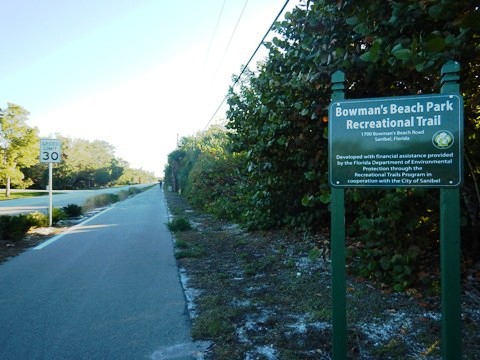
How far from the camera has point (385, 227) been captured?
494 cm

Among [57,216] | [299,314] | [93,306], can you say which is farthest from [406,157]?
[57,216]

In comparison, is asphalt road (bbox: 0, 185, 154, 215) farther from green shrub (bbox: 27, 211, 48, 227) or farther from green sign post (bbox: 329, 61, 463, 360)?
green sign post (bbox: 329, 61, 463, 360)

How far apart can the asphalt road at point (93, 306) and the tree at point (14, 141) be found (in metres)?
43.8

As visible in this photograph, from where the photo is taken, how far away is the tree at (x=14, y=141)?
1834 inches

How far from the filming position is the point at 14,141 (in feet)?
156

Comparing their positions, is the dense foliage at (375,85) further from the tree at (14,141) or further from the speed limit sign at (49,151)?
the tree at (14,141)

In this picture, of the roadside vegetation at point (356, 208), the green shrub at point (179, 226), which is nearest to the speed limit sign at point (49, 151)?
the green shrub at point (179, 226)

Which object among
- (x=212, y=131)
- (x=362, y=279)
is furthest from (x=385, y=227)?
(x=212, y=131)

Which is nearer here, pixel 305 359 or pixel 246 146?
pixel 305 359

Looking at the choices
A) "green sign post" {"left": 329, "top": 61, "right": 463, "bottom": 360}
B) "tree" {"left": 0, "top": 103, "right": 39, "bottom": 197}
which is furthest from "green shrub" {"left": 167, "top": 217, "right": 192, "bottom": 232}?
"tree" {"left": 0, "top": 103, "right": 39, "bottom": 197}

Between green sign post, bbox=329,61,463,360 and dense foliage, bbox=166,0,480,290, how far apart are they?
442 mm

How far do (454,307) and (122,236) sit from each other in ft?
32.5

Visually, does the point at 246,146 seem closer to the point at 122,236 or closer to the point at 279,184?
the point at 279,184

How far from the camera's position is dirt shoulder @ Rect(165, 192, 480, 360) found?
3.65m
